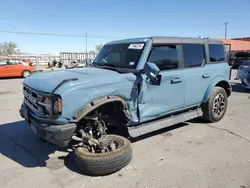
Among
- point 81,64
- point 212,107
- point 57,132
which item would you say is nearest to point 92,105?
point 57,132

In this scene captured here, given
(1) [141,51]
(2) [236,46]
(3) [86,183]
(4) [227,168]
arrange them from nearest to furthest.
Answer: (3) [86,183] < (4) [227,168] < (1) [141,51] < (2) [236,46]

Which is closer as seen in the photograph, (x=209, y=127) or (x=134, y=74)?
(x=134, y=74)

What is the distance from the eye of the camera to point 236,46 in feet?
148

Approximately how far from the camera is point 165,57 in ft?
15.2

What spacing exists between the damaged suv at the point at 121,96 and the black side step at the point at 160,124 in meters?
0.02

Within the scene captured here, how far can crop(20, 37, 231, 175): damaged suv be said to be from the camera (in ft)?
11.1

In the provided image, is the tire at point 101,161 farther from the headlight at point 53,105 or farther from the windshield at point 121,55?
the windshield at point 121,55

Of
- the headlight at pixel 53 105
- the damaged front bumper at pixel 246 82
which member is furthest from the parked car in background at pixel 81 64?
the damaged front bumper at pixel 246 82

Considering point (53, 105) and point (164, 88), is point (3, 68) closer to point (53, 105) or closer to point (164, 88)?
point (164, 88)

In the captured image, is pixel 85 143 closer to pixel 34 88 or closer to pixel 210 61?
pixel 34 88

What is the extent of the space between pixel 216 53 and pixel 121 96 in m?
3.29

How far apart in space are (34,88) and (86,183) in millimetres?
1622

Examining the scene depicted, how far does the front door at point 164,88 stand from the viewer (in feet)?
13.8

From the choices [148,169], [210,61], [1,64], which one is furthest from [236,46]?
[148,169]
